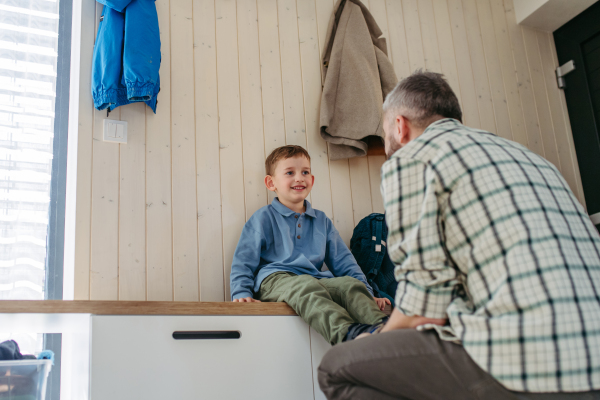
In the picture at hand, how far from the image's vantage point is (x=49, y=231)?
1.99 meters

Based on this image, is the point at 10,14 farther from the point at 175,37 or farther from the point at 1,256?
the point at 1,256

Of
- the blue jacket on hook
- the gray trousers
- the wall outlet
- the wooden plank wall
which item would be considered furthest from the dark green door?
the wall outlet

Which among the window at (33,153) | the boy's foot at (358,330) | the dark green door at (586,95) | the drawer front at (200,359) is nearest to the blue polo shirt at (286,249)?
the drawer front at (200,359)

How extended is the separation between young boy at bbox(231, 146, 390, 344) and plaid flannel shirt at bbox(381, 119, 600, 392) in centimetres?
60

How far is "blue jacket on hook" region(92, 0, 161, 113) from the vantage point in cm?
202

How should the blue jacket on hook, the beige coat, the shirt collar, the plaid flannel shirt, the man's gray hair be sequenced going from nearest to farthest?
the plaid flannel shirt < the man's gray hair < the blue jacket on hook < the shirt collar < the beige coat

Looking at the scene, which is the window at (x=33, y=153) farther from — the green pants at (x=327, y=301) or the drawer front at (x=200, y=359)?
the green pants at (x=327, y=301)

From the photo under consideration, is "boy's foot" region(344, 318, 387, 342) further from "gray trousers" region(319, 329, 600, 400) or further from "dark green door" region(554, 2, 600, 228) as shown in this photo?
"dark green door" region(554, 2, 600, 228)

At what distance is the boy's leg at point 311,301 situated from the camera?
151cm

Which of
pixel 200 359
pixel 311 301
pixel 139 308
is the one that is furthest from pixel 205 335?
pixel 311 301

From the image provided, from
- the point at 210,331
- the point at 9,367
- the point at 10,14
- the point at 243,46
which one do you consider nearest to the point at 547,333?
the point at 210,331

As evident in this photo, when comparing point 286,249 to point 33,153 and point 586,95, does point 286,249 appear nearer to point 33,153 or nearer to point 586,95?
point 33,153

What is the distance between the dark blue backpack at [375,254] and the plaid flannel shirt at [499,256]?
3.52 ft

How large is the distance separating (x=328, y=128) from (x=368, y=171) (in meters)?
0.29
